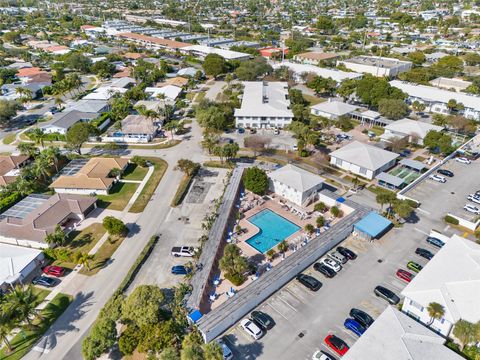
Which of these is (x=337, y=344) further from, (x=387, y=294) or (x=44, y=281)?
(x=44, y=281)

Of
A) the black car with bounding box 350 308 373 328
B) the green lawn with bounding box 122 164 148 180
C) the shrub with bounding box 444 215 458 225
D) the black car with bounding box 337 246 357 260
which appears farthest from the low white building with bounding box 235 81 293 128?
A: the black car with bounding box 350 308 373 328

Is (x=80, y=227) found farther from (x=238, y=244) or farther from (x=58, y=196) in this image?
(x=238, y=244)

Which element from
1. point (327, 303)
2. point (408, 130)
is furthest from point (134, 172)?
point (408, 130)

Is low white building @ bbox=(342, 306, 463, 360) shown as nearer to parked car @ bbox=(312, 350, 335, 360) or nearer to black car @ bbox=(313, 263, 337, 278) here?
parked car @ bbox=(312, 350, 335, 360)

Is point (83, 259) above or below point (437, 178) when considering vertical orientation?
above

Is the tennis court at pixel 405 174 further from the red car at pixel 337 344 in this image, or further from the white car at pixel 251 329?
the white car at pixel 251 329

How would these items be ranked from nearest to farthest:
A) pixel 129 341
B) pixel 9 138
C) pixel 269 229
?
pixel 129 341
pixel 269 229
pixel 9 138

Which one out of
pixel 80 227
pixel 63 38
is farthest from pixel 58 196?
pixel 63 38

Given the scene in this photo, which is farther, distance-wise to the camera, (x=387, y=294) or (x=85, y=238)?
(x=85, y=238)
